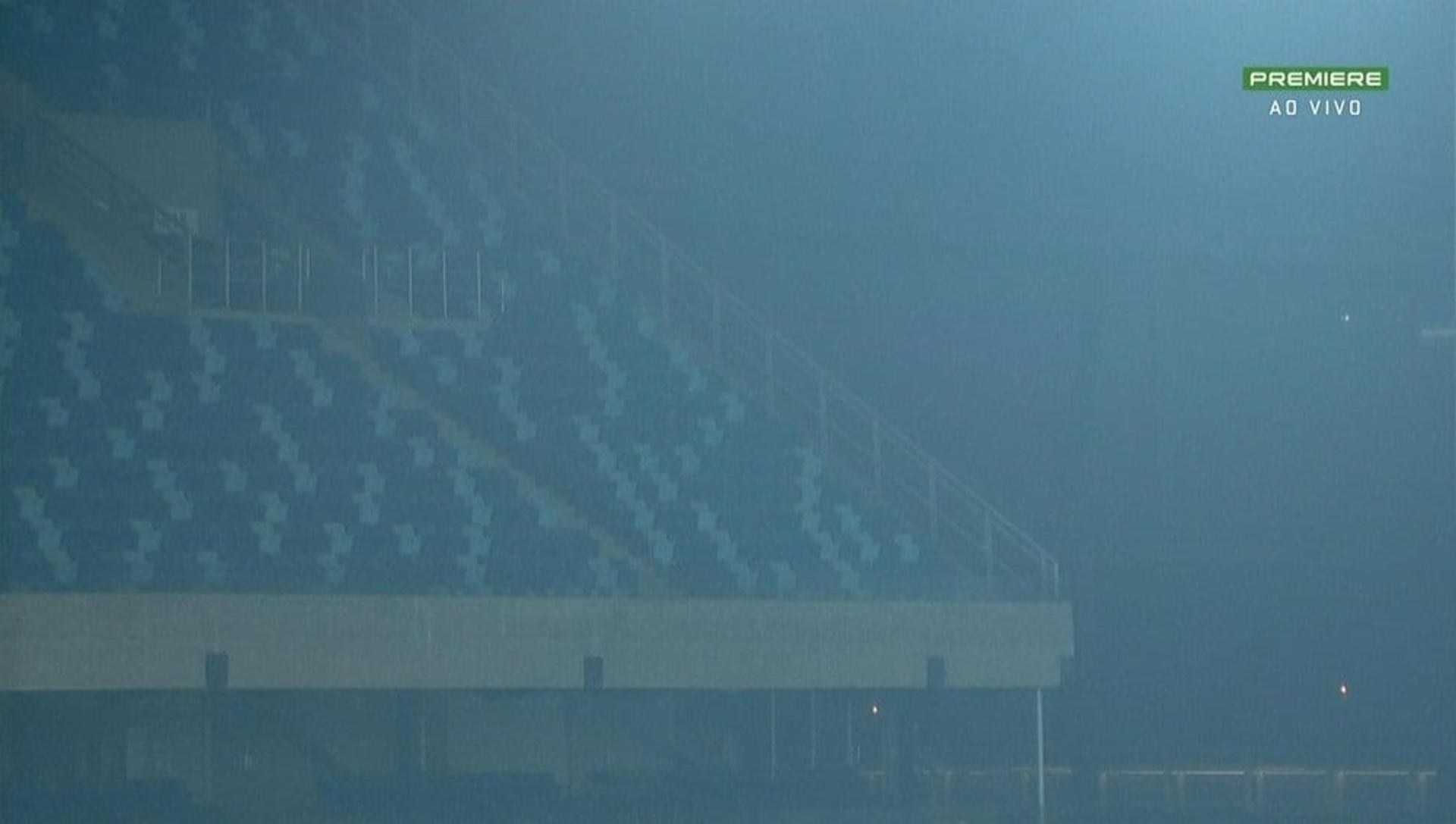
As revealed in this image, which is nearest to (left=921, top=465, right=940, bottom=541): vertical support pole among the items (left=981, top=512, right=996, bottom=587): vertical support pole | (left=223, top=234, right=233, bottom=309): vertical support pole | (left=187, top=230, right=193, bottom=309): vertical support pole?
(left=981, top=512, right=996, bottom=587): vertical support pole

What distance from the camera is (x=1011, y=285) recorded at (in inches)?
306

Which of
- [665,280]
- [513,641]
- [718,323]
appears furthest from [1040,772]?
[665,280]

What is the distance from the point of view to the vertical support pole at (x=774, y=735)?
7305 mm

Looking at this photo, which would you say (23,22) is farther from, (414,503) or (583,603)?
(583,603)

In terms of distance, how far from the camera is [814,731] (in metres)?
7.36

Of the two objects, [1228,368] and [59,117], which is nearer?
[59,117]

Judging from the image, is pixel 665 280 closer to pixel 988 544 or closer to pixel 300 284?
pixel 300 284

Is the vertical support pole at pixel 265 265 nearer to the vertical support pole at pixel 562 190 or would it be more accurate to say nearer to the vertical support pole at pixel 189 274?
the vertical support pole at pixel 189 274

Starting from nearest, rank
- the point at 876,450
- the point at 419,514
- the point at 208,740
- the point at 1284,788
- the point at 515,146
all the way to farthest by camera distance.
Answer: the point at 208,740, the point at 419,514, the point at 1284,788, the point at 515,146, the point at 876,450

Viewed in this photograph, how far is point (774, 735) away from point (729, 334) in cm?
148

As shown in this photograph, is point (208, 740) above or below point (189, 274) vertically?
below

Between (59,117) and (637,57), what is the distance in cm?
181

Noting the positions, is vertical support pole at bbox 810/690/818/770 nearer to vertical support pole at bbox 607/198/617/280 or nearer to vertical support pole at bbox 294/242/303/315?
vertical support pole at bbox 607/198/617/280

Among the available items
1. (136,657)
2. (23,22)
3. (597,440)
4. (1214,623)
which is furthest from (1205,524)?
(23,22)
